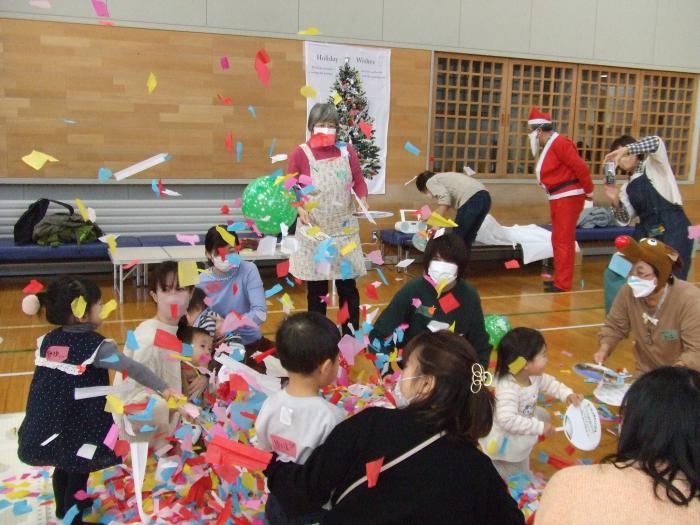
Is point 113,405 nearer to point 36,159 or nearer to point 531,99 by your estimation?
point 36,159

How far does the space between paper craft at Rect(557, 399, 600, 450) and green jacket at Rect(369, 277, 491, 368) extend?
44 cm

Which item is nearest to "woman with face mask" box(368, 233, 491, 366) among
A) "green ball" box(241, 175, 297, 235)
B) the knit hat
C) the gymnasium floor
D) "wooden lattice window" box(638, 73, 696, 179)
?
the gymnasium floor

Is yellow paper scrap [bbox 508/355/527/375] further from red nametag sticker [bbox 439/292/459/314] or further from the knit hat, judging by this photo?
the knit hat

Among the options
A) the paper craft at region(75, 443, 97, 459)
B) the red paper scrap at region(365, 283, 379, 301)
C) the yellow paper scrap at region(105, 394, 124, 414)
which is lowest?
the red paper scrap at region(365, 283, 379, 301)

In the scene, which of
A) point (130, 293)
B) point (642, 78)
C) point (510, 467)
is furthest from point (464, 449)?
point (642, 78)

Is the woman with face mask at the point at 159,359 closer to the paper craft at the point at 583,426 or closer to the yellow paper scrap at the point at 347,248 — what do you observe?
the yellow paper scrap at the point at 347,248

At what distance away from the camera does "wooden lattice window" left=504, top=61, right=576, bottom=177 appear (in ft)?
28.8

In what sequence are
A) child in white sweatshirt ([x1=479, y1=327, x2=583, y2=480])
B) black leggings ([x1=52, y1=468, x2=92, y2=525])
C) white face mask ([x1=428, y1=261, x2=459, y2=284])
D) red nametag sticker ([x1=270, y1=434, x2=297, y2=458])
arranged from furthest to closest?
1. white face mask ([x1=428, y1=261, x2=459, y2=284])
2. child in white sweatshirt ([x1=479, y1=327, x2=583, y2=480])
3. black leggings ([x1=52, y1=468, x2=92, y2=525])
4. red nametag sticker ([x1=270, y1=434, x2=297, y2=458])

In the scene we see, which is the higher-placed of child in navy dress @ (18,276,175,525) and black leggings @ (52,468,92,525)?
child in navy dress @ (18,276,175,525)

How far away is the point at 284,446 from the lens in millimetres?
1862

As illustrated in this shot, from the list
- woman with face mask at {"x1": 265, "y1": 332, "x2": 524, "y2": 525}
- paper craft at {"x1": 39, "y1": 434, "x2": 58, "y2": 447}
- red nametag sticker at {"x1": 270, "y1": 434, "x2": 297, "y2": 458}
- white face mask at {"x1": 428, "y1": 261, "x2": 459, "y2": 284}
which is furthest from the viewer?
white face mask at {"x1": 428, "y1": 261, "x2": 459, "y2": 284}

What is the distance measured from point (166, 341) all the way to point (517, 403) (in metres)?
1.48

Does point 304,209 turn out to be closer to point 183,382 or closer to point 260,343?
point 260,343

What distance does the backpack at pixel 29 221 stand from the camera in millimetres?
6324
